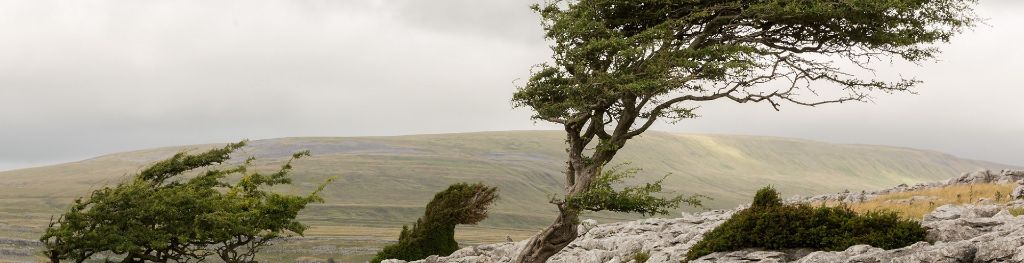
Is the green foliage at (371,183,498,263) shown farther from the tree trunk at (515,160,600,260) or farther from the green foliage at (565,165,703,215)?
the green foliage at (565,165,703,215)

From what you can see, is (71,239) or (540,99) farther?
(71,239)

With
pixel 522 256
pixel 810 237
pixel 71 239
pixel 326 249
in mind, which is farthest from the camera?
pixel 326 249

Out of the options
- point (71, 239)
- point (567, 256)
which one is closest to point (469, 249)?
point (567, 256)

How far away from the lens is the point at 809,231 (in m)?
26.1

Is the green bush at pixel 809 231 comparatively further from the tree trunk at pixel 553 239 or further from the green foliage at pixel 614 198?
the tree trunk at pixel 553 239

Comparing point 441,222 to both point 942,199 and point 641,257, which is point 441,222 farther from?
point 942,199

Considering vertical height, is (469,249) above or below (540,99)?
below

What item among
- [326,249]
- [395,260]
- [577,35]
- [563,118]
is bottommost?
[326,249]

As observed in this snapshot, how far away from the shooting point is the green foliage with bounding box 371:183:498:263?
4691cm

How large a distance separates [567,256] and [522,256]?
850cm

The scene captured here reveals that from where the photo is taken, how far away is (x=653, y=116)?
29.1 metres

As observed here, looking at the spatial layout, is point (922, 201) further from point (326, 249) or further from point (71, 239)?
point (326, 249)

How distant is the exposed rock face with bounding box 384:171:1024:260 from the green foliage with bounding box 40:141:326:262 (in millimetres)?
Answer: 7772

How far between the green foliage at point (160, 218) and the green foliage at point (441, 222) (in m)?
8.02
